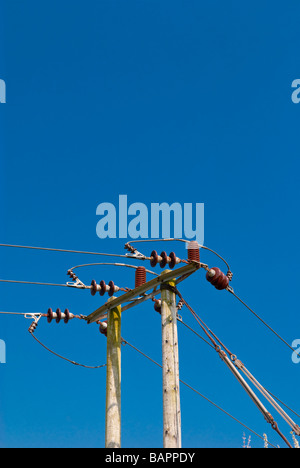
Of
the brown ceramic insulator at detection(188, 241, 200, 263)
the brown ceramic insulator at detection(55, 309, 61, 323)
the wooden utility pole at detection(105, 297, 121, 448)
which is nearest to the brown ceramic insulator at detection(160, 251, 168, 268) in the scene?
the brown ceramic insulator at detection(188, 241, 200, 263)

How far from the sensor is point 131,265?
12.3 m

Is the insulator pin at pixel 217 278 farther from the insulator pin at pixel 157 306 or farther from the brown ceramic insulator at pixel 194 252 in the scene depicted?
the insulator pin at pixel 157 306

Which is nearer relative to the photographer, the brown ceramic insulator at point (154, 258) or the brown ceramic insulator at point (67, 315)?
the brown ceramic insulator at point (154, 258)

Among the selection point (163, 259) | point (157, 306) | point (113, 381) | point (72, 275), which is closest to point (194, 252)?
point (163, 259)

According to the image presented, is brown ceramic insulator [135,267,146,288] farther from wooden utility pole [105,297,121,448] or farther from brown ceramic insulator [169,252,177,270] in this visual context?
brown ceramic insulator [169,252,177,270]

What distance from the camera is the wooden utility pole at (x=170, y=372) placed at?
9.70 m

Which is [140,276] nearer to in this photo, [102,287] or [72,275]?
[102,287]

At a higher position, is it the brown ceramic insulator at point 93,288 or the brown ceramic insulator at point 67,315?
the brown ceramic insulator at point 93,288

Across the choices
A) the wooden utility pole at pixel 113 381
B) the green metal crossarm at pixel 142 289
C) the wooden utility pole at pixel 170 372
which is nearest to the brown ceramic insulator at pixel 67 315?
the green metal crossarm at pixel 142 289

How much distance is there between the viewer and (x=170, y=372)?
10195 millimetres

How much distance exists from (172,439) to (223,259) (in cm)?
382

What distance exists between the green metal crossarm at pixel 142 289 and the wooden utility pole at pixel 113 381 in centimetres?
18
